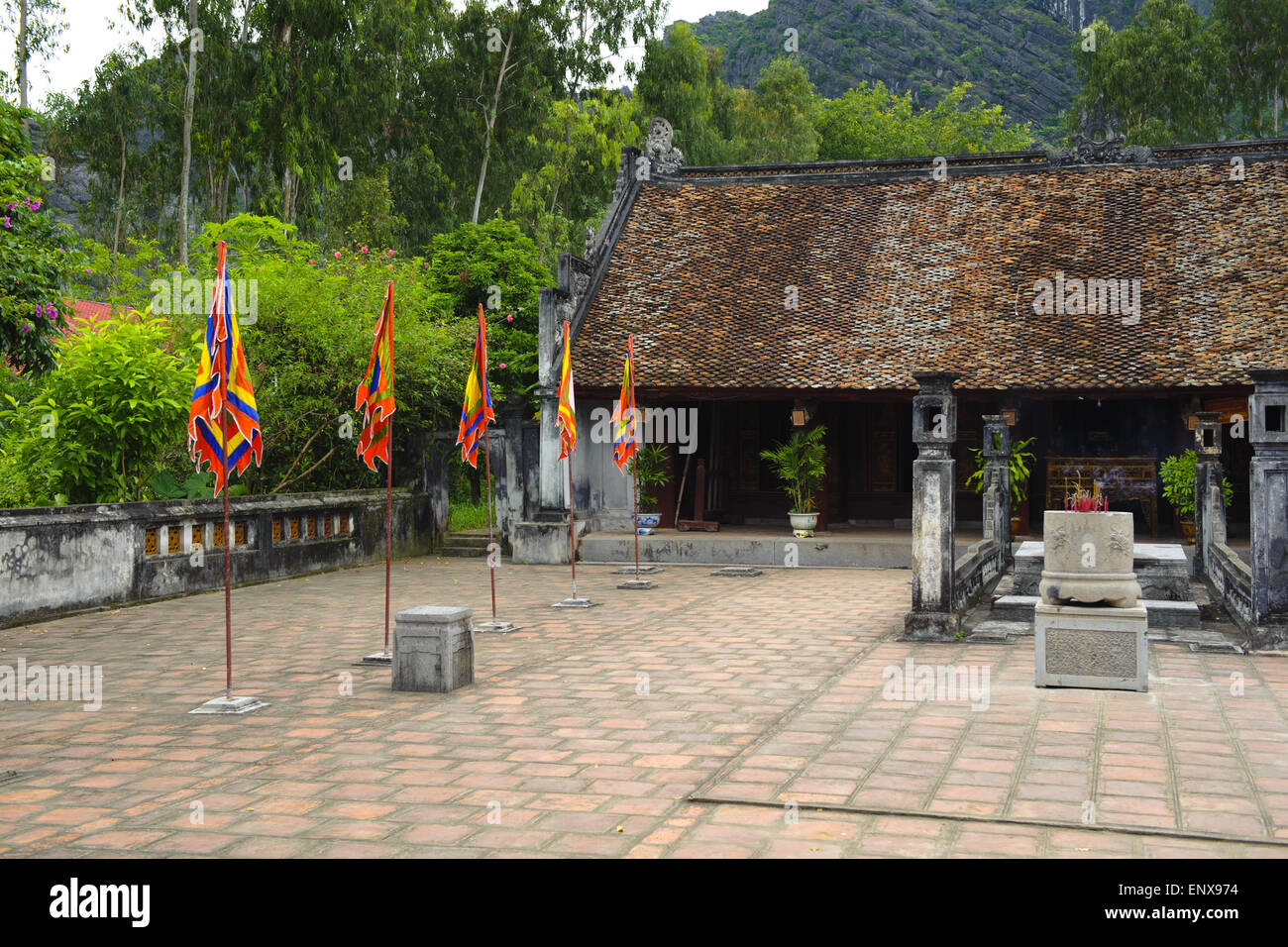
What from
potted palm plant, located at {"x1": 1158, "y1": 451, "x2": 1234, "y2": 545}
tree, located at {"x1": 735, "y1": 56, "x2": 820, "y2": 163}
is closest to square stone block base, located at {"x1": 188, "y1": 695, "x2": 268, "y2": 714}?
potted palm plant, located at {"x1": 1158, "y1": 451, "x2": 1234, "y2": 545}

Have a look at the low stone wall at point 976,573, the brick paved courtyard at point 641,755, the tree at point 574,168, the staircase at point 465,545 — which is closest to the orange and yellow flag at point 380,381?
the brick paved courtyard at point 641,755

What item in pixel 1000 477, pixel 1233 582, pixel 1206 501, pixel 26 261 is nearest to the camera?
pixel 1233 582

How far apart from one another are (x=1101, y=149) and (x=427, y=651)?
19.6 meters

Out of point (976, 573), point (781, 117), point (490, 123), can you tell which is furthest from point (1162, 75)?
point (976, 573)

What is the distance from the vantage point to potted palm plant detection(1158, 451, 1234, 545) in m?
18.3

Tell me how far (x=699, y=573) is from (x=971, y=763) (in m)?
11.7

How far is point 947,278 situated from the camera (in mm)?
21406

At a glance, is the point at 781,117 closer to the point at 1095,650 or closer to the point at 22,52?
the point at 22,52

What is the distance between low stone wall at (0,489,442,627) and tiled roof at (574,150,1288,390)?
5160 mm

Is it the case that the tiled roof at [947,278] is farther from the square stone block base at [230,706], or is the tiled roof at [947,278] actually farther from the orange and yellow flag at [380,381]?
the square stone block base at [230,706]

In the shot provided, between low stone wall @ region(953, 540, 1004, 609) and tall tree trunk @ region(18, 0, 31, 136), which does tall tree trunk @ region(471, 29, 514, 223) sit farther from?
low stone wall @ region(953, 540, 1004, 609)

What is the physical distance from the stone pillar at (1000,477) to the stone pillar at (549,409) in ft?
24.7
